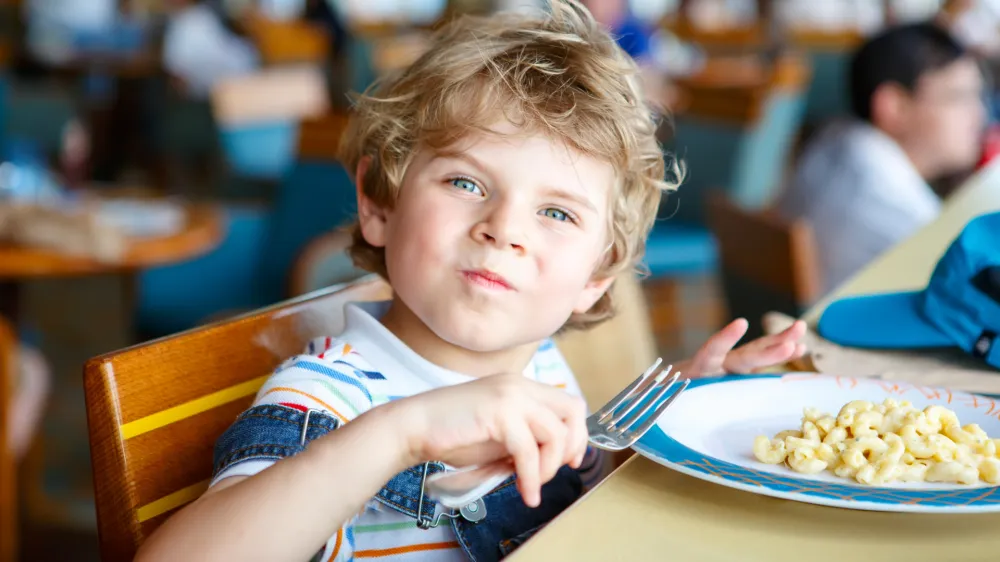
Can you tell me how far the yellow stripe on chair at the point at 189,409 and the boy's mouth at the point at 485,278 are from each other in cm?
23

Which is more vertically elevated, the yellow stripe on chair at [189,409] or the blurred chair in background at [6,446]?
the yellow stripe on chair at [189,409]

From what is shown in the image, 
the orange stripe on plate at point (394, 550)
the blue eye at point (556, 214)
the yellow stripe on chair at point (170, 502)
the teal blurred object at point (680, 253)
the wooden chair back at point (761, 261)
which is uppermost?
the blue eye at point (556, 214)

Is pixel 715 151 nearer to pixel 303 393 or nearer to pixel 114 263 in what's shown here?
pixel 114 263

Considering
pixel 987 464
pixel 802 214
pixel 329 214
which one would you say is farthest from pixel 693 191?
pixel 987 464

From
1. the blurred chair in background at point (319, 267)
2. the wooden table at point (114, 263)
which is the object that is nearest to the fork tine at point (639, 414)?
the blurred chair in background at point (319, 267)

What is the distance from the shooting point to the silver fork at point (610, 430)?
0.61 meters

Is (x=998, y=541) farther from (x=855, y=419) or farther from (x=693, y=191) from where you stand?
(x=693, y=191)

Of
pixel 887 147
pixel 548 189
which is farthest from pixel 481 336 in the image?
pixel 887 147

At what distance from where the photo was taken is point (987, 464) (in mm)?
762

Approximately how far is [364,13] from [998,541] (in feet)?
39.7

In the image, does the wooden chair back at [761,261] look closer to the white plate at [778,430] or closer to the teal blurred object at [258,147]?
the white plate at [778,430]

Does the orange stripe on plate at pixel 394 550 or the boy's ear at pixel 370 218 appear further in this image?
the boy's ear at pixel 370 218

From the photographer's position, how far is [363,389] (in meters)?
0.95

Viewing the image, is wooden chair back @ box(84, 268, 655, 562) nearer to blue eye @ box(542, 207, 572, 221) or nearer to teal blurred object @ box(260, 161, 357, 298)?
blue eye @ box(542, 207, 572, 221)
